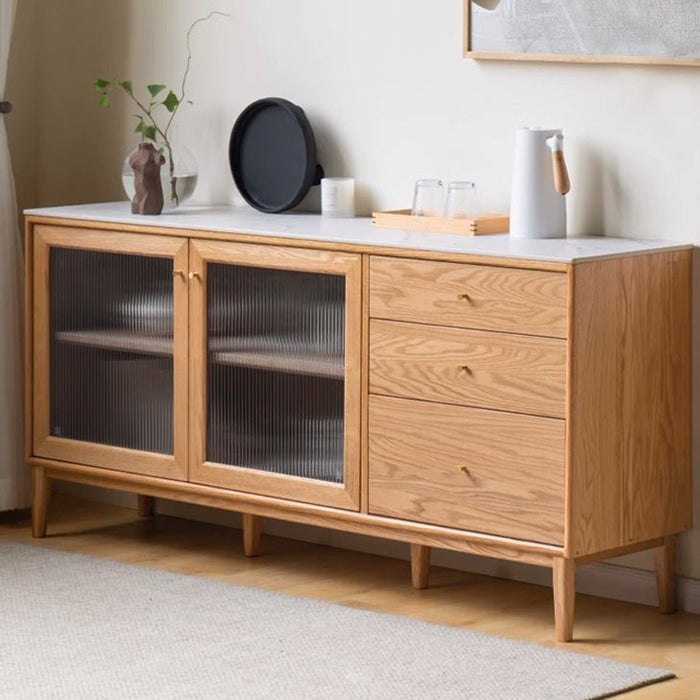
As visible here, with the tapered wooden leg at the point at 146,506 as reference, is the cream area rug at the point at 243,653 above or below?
below

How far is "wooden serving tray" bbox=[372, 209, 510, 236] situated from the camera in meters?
3.39

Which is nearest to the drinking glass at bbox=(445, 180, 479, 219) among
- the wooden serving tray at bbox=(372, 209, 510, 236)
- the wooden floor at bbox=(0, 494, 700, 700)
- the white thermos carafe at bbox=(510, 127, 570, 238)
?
the wooden serving tray at bbox=(372, 209, 510, 236)

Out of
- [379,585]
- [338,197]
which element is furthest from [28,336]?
[379,585]

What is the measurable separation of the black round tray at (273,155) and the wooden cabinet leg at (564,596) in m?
1.12

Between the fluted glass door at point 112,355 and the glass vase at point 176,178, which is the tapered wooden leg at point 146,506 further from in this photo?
the glass vase at point 176,178

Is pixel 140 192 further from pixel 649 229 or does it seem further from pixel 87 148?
pixel 649 229

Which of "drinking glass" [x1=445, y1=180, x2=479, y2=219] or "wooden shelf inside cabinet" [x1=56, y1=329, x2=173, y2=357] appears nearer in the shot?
"drinking glass" [x1=445, y1=180, x2=479, y2=219]

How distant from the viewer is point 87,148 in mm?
4289

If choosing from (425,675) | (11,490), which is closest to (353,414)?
(425,675)

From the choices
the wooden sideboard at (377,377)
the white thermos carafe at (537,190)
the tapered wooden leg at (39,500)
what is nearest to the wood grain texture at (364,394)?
the wooden sideboard at (377,377)

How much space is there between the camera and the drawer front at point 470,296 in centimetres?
307

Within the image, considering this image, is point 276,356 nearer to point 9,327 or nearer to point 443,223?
point 443,223

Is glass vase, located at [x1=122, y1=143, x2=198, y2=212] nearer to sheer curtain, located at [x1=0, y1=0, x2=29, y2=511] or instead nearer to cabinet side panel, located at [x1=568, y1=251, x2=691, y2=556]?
sheer curtain, located at [x1=0, y1=0, x2=29, y2=511]

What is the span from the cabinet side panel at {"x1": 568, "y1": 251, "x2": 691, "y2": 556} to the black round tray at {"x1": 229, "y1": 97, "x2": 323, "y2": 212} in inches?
36.6
